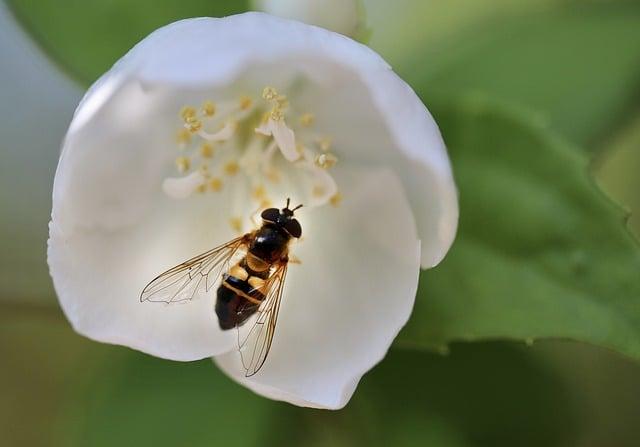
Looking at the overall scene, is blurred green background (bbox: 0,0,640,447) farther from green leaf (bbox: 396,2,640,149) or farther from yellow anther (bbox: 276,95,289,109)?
yellow anther (bbox: 276,95,289,109)

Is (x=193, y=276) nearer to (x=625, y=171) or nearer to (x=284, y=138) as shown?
(x=284, y=138)

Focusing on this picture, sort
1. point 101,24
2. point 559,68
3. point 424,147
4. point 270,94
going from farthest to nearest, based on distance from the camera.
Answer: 1. point 559,68
2. point 101,24
3. point 270,94
4. point 424,147

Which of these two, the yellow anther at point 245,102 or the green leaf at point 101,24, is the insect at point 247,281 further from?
the green leaf at point 101,24

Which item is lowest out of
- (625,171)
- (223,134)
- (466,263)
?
(625,171)

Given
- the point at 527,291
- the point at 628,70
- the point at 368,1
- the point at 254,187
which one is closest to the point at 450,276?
the point at 527,291

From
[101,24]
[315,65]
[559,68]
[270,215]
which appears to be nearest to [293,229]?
[270,215]

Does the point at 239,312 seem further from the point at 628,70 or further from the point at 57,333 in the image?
the point at 628,70
